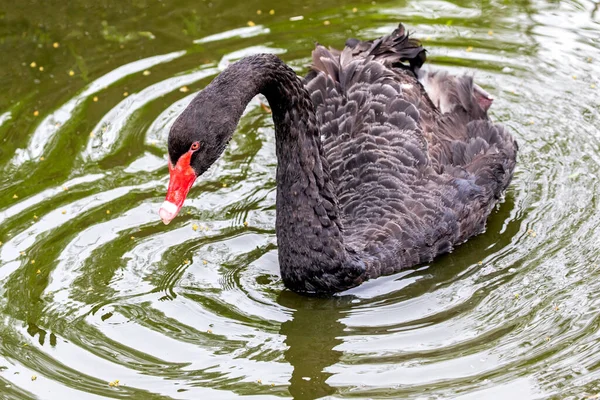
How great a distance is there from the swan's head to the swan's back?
130 centimetres

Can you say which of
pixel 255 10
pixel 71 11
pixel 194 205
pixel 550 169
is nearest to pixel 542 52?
pixel 550 169

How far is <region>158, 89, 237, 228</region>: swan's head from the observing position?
5.64 m

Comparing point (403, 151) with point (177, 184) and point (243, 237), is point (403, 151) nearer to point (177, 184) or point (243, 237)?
point (243, 237)

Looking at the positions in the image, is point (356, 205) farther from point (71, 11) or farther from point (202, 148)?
point (71, 11)

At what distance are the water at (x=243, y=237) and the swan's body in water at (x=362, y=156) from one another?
0.82 feet

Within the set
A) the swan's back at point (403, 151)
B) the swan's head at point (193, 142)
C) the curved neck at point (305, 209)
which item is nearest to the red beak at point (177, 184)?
the swan's head at point (193, 142)

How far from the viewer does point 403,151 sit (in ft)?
23.4

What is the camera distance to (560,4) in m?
10.4

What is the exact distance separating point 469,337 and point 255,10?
220 inches

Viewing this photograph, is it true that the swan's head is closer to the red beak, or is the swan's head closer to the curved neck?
the red beak

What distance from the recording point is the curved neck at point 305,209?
636cm

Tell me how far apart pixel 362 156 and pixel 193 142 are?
174cm

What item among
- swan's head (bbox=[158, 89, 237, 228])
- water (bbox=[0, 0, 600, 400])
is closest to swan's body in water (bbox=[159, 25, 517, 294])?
swan's head (bbox=[158, 89, 237, 228])

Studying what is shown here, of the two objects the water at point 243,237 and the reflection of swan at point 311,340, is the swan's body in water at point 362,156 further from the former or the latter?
the water at point 243,237
